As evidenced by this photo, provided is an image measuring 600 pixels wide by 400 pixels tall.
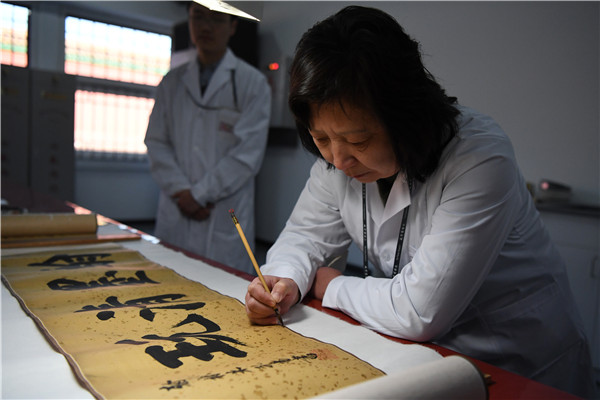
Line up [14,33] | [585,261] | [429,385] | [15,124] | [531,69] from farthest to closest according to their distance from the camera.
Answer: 1. [14,33]
2. [15,124]
3. [531,69]
4. [585,261]
5. [429,385]

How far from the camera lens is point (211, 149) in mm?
2795

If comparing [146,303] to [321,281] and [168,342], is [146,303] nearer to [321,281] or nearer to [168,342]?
[168,342]

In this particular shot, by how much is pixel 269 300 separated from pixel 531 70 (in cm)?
288

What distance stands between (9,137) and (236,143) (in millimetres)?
3198

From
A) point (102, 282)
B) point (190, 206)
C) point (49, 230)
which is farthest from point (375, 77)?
point (190, 206)

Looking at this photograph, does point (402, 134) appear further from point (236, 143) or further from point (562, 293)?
point (236, 143)

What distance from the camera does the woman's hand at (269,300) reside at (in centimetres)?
89

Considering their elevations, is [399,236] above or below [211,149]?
below

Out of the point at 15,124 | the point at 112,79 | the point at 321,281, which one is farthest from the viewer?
the point at 112,79

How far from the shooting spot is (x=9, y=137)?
15.5ft

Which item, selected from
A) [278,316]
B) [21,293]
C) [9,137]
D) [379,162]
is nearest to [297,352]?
[278,316]

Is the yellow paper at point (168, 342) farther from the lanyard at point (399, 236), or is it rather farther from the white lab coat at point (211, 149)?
the white lab coat at point (211, 149)

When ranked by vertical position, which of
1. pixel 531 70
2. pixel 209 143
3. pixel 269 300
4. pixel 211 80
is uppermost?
pixel 531 70

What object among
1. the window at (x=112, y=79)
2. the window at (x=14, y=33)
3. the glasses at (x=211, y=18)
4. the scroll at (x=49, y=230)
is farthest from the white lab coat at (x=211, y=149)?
the window at (x=14, y=33)
